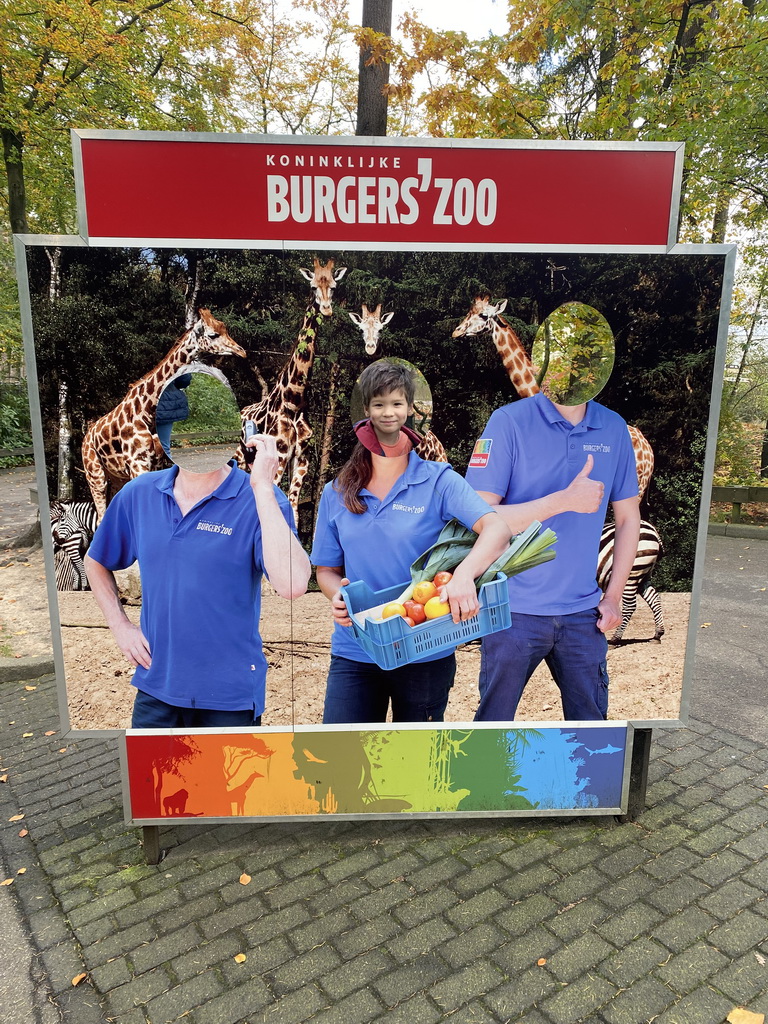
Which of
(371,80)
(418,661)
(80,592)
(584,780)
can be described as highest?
(371,80)

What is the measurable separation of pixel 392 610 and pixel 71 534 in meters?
1.57

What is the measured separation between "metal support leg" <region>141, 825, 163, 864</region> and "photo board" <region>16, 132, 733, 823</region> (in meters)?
1.10

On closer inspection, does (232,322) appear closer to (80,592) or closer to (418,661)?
(80,592)

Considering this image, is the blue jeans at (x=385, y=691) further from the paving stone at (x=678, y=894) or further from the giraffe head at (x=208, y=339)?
the giraffe head at (x=208, y=339)

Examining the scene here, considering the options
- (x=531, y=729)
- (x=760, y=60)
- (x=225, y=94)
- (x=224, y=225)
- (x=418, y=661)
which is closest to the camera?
(x=224, y=225)

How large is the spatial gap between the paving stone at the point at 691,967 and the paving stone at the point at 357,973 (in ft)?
3.36

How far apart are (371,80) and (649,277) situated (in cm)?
709

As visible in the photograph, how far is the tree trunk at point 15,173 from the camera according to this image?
996 centimetres

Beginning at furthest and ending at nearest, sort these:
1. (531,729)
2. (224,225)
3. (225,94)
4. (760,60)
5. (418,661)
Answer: (225,94) → (760,60) → (531,729) → (418,661) → (224,225)

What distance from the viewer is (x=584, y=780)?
3574 mm

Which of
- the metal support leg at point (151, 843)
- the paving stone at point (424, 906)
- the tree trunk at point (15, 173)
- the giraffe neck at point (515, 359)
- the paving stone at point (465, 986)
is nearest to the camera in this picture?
the paving stone at point (465, 986)

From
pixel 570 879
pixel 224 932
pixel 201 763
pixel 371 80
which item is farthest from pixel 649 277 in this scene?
pixel 371 80

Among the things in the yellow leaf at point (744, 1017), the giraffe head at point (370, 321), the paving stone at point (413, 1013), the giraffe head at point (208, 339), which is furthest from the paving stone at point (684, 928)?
the giraffe head at point (208, 339)

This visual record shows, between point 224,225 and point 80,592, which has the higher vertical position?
point 224,225
